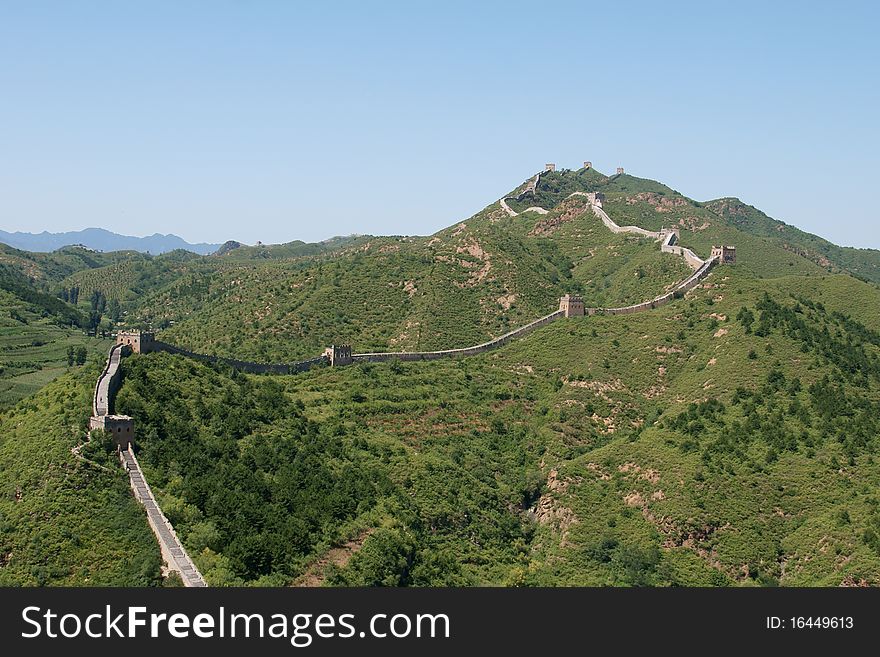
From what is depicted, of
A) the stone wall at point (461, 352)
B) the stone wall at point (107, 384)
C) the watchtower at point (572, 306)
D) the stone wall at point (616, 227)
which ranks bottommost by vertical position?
the stone wall at point (107, 384)

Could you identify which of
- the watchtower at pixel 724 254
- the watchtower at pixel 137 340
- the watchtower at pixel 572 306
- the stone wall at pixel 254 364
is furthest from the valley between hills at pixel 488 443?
the watchtower at pixel 724 254

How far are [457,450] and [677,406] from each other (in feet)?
55.8

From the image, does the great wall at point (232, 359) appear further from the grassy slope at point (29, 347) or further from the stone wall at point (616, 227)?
the grassy slope at point (29, 347)

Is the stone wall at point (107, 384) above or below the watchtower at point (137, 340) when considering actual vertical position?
below

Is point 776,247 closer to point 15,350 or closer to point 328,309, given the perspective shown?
point 328,309

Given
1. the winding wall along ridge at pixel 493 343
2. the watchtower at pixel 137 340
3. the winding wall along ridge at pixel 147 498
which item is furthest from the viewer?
the winding wall along ridge at pixel 493 343

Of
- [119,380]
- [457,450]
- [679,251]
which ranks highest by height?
[679,251]

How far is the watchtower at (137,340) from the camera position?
68938mm

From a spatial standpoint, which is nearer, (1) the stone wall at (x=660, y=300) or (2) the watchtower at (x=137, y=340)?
(2) the watchtower at (x=137, y=340)

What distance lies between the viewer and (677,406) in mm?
77750

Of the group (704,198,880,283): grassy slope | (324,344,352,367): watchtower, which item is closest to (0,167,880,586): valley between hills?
(324,344,352,367): watchtower

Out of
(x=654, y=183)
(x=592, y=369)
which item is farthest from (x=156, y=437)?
(x=654, y=183)

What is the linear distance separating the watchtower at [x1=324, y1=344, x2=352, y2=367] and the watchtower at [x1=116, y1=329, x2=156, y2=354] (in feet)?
61.3

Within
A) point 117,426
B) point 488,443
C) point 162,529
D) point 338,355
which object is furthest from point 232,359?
point 162,529
